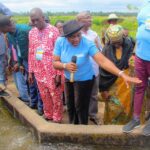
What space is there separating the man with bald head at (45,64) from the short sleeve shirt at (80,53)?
49cm

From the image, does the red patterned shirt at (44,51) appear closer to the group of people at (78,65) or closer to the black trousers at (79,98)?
the group of people at (78,65)

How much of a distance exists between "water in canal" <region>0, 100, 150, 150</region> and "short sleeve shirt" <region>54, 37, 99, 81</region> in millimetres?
868

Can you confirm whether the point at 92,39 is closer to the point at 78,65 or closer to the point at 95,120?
the point at 78,65

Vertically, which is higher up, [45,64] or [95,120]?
[45,64]

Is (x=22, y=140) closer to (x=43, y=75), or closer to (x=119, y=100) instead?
(x=43, y=75)

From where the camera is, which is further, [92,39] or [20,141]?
[92,39]

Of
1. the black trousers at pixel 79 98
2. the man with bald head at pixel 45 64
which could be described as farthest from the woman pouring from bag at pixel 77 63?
the man with bald head at pixel 45 64

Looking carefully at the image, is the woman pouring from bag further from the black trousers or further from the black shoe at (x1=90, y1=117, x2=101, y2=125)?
the black shoe at (x1=90, y1=117, x2=101, y2=125)

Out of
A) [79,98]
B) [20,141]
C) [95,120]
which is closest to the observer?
[79,98]

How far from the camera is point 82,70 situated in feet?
15.0

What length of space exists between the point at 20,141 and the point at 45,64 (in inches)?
43.5

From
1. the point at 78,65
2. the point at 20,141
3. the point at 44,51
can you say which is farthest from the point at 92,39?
the point at 20,141

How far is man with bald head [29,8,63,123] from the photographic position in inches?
198

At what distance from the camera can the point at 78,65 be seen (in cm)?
452
